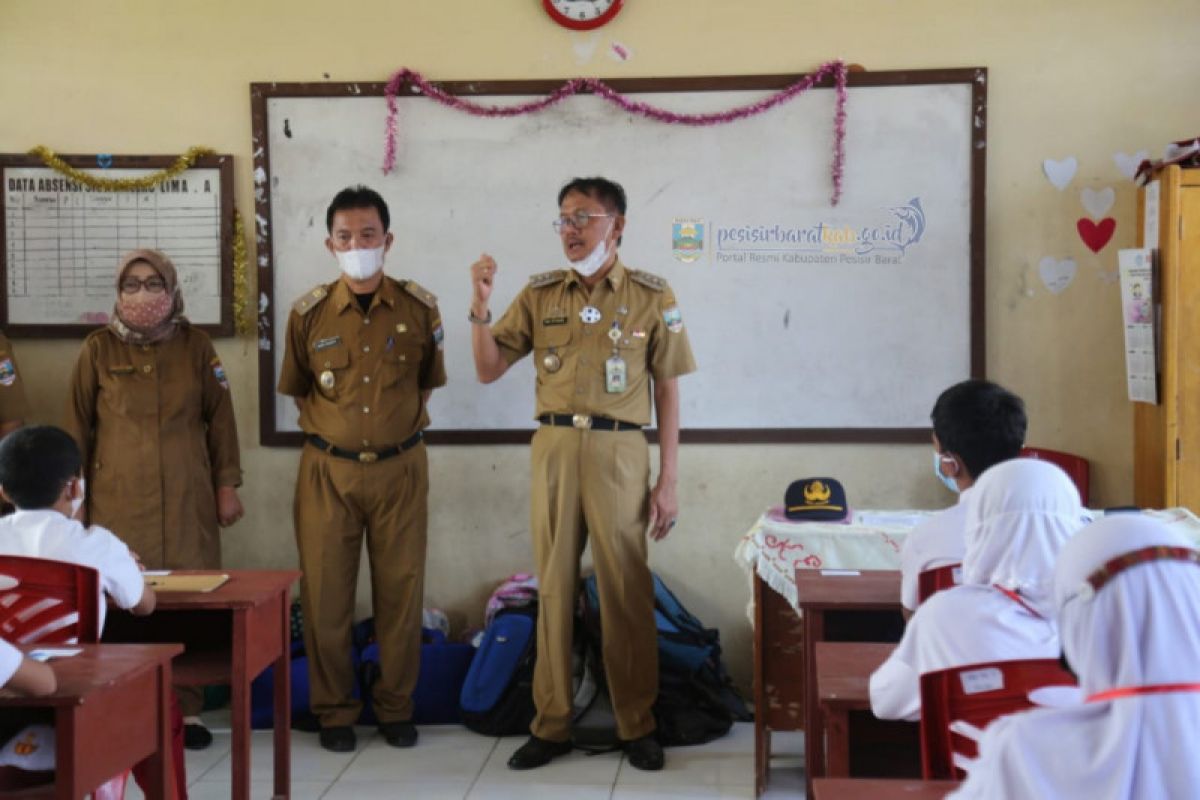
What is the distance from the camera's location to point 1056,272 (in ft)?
15.4

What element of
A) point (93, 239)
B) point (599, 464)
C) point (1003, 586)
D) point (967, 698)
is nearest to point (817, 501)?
point (599, 464)

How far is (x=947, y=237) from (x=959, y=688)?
2982mm

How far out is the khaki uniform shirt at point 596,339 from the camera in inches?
160

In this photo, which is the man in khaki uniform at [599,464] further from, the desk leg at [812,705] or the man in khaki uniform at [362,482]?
the desk leg at [812,705]

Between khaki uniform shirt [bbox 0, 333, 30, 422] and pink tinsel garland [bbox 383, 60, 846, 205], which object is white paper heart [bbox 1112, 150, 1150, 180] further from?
khaki uniform shirt [bbox 0, 333, 30, 422]

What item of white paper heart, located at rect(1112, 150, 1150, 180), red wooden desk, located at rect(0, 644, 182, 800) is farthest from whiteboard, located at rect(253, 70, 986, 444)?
red wooden desk, located at rect(0, 644, 182, 800)

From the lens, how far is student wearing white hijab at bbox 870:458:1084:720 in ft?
6.74

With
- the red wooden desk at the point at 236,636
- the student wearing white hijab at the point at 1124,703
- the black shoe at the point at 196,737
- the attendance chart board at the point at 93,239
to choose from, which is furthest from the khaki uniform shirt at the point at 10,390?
the student wearing white hijab at the point at 1124,703

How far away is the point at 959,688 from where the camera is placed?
1992 millimetres

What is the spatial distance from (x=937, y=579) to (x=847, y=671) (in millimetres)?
268

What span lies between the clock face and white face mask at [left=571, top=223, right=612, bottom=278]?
105cm

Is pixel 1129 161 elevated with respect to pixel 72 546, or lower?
elevated

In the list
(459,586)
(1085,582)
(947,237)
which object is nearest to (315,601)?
(459,586)

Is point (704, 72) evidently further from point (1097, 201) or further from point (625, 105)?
point (1097, 201)
